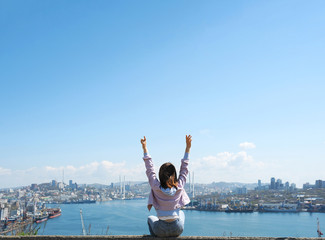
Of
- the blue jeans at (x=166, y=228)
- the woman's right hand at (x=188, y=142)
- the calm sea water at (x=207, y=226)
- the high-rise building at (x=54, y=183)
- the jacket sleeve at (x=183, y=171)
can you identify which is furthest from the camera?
the high-rise building at (x=54, y=183)

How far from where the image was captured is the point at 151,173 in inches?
74.2

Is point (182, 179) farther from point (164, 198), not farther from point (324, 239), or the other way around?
point (324, 239)

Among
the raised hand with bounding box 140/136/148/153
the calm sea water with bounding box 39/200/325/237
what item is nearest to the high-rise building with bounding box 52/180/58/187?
the calm sea water with bounding box 39/200/325/237

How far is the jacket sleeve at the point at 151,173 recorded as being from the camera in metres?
1.82

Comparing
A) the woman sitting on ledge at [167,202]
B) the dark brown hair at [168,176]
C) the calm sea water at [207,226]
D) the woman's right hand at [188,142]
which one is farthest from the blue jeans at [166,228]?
the calm sea water at [207,226]

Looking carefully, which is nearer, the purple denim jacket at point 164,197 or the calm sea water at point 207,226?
the purple denim jacket at point 164,197

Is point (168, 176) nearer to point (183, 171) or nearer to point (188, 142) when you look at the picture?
point (183, 171)

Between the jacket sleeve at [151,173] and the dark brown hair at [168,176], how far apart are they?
0.11 feet

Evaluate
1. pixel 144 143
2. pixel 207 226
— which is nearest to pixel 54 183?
pixel 207 226

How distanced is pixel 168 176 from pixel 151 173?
12 centimetres

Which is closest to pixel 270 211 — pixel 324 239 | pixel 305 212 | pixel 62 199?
pixel 305 212

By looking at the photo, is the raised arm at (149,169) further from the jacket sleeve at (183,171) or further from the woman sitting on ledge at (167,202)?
the jacket sleeve at (183,171)

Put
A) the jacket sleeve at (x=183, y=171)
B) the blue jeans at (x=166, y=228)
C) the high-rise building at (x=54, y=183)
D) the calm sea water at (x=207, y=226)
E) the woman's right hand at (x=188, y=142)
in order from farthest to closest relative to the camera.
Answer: the high-rise building at (x=54, y=183) < the calm sea water at (x=207, y=226) < the woman's right hand at (x=188, y=142) < the jacket sleeve at (x=183, y=171) < the blue jeans at (x=166, y=228)

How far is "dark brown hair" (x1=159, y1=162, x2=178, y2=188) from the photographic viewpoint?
1799 millimetres
